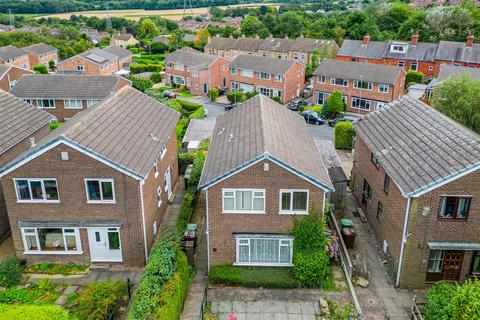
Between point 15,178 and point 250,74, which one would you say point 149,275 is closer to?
point 15,178

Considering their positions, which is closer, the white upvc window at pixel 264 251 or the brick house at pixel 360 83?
the white upvc window at pixel 264 251

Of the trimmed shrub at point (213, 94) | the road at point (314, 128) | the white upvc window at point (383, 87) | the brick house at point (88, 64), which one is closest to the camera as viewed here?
the road at point (314, 128)

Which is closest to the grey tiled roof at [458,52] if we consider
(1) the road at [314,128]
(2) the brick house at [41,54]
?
(1) the road at [314,128]

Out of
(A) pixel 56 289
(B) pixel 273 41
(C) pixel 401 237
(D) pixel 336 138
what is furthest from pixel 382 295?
(B) pixel 273 41

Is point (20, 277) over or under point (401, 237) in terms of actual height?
under

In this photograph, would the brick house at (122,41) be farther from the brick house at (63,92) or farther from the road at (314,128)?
the brick house at (63,92)

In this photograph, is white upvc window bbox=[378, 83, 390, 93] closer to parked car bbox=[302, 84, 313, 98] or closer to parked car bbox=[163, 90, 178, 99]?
parked car bbox=[302, 84, 313, 98]

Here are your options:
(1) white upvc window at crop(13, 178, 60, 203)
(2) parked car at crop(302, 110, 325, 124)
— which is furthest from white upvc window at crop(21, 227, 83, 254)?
(2) parked car at crop(302, 110, 325, 124)
